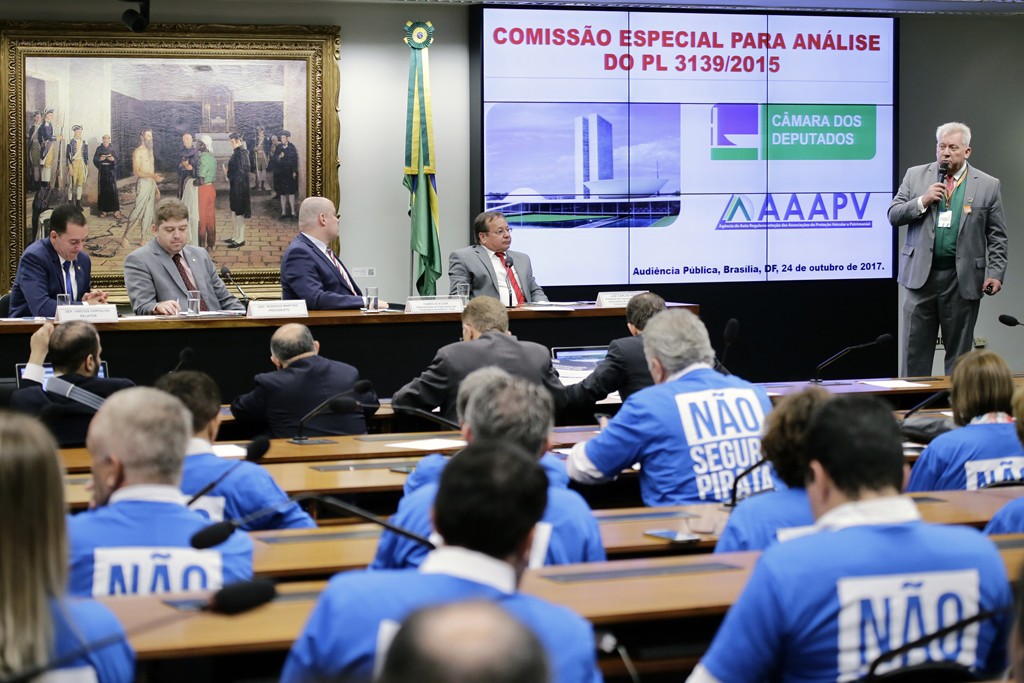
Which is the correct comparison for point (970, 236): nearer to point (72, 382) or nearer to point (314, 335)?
point (314, 335)

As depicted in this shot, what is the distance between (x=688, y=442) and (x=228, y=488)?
1378 millimetres

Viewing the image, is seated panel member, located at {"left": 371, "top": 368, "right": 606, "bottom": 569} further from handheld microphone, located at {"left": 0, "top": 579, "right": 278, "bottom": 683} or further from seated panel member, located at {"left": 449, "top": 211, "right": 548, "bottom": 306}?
seated panel member, located at {"left": 449, "top": 211, "right": 548, "bottom": 306}

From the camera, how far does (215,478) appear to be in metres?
3.19

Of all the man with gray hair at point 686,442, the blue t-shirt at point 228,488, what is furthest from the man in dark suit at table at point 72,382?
the man with gray hair at point 686,442

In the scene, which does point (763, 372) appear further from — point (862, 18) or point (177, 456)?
point (177, 456)

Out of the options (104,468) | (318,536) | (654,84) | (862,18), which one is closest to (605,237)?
(654,84)

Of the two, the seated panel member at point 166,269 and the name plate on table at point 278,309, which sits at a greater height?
the seated panel member at point 166,269

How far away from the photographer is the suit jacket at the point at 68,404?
14.6 ft

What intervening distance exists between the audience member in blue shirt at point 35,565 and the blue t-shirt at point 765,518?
4.96 ft

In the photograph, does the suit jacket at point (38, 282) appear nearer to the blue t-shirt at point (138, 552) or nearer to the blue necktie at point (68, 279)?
the blue necktie at point (68, 279)

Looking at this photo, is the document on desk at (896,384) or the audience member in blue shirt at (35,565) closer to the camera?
the audience member in blue shirt at (35,565)

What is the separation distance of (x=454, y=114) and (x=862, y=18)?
10.6 feet

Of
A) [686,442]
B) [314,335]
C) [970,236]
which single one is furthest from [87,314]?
[970,236]

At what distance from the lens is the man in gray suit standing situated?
750 cm
